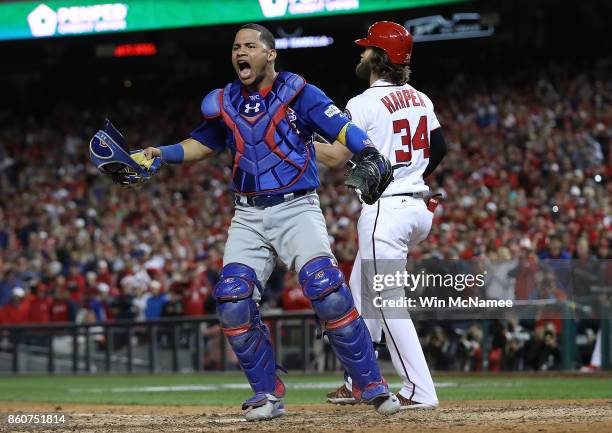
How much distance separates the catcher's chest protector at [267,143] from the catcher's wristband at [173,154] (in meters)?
0.32

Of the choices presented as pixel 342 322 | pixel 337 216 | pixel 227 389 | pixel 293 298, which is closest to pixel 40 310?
pixel 293 298

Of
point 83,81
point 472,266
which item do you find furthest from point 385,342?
point 83,81

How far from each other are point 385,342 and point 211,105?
1.59 metres

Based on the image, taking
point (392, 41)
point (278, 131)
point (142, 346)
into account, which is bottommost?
point (142, 346)

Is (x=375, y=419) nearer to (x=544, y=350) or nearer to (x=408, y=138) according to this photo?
(x=408, y=138)

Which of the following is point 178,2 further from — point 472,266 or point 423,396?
point 423,396

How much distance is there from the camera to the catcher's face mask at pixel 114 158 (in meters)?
4.96

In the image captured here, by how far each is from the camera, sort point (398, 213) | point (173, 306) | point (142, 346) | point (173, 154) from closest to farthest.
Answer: point (173, 154) < point (398, 213) < point (142, 346) < point (173, 306)

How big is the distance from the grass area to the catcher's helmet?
99.0 inches

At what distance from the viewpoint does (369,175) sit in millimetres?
4742

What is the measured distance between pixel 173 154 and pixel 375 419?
162cm

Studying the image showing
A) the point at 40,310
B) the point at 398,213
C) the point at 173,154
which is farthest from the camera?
the point at 40,310

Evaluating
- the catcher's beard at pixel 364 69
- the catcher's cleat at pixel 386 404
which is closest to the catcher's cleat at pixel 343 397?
the catcher's cleat at pixel 386 404

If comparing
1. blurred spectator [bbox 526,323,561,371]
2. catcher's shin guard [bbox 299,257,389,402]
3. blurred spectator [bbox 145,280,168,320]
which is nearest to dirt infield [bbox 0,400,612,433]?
catcher's shin guard [bbox 299,257,389,402]
